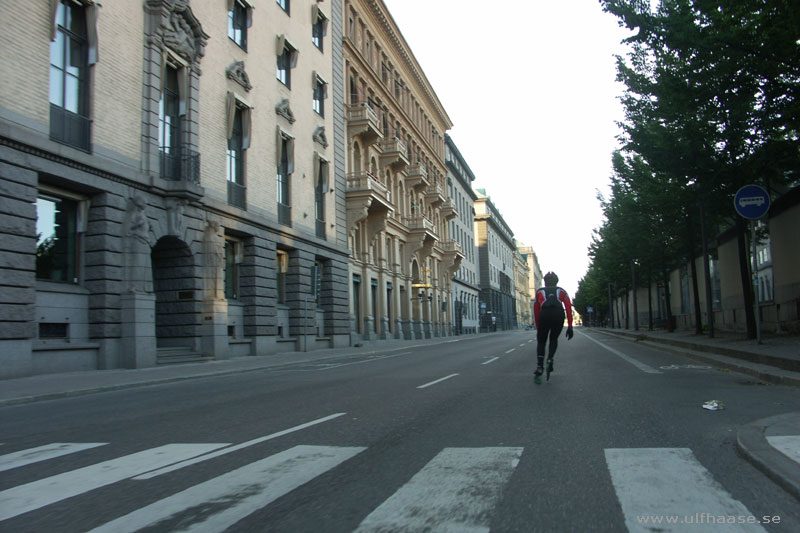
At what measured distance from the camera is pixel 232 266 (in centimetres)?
2295

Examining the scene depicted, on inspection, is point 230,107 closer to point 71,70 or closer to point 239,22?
point 239,22

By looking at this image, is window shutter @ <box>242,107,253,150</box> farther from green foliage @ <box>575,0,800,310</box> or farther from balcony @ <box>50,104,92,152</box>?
green foliage @ <box>575,0,800,310</box>

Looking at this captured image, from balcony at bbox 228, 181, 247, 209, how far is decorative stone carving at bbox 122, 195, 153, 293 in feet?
18.3

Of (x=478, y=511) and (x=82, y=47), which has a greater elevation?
(x=82, y=47)

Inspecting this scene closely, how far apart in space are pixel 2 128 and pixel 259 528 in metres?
13.2

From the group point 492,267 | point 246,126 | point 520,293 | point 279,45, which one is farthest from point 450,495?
point 520,293

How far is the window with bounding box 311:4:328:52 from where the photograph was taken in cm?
3066

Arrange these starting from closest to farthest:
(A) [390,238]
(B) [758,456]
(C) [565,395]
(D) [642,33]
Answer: (B) [758,456]
(C) [565,395]
(D) [642,33]
(A) [390,238]

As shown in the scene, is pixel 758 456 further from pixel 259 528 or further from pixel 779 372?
pixel 779 372

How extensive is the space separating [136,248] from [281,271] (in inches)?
395

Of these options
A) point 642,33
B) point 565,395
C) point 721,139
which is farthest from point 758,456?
point 721,139

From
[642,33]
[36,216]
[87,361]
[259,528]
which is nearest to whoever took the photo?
[259,528]

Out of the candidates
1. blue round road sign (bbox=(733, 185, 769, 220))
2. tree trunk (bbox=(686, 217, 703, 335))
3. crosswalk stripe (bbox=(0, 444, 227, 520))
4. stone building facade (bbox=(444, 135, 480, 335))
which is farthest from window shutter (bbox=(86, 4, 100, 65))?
stone building facade (bbox=(444, 135, 480, 335))

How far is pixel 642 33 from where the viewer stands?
12.6 metres
